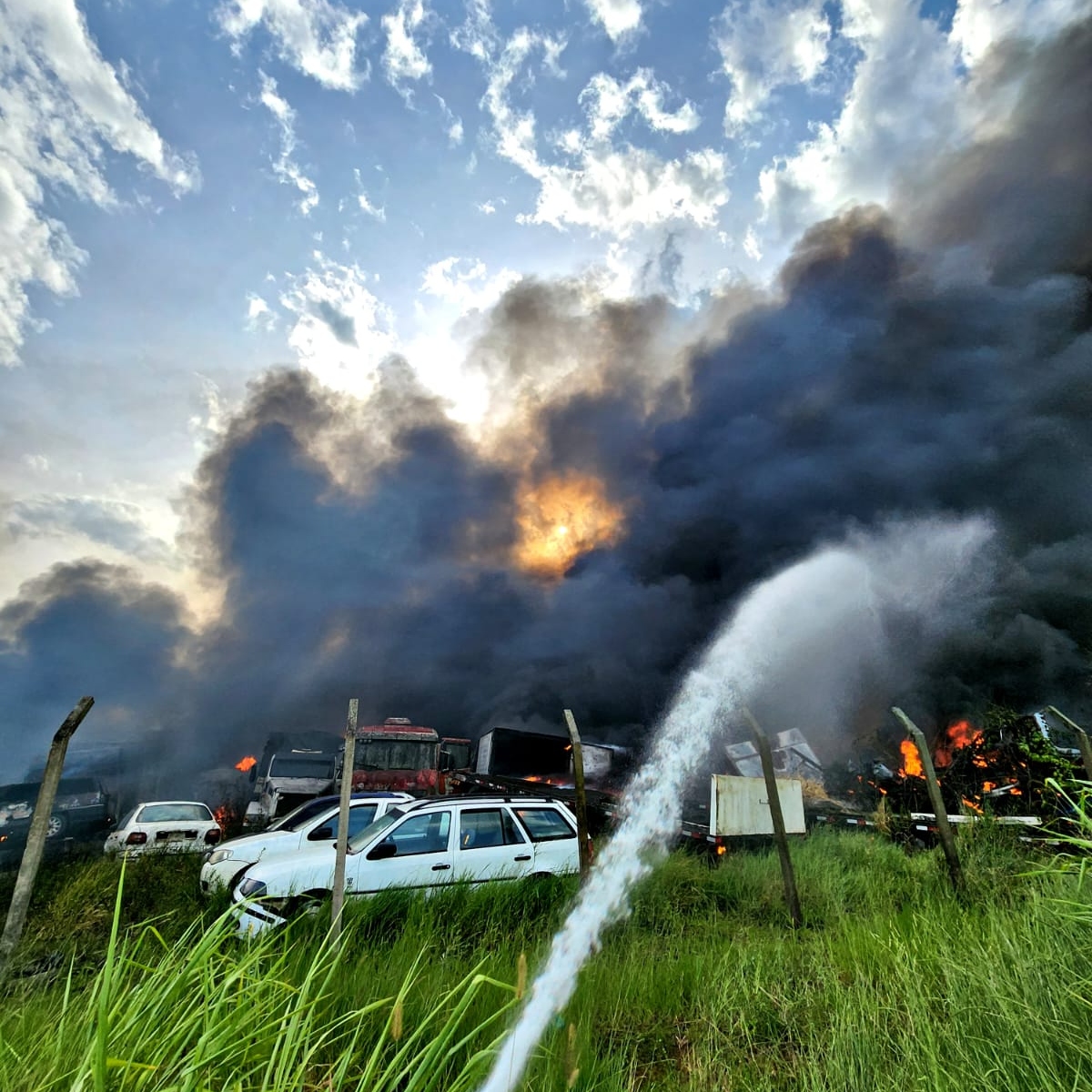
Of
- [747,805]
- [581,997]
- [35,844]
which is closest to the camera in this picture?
[581,997]

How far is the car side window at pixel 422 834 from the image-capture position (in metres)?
7.50

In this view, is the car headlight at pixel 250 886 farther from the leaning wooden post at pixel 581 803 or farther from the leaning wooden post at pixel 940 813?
the leaning wooden post at pixel 940 813

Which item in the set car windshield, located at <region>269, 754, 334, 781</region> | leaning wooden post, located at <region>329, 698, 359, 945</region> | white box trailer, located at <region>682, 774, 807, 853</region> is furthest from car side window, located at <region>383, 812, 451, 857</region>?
car windshield, located at <region>269, 754, 334, 781</region>

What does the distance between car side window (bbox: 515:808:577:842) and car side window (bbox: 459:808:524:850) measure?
0.21m

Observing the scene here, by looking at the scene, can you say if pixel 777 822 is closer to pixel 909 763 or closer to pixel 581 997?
pixel 581 997

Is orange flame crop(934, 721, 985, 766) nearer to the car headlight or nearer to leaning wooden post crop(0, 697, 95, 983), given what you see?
the car headlight

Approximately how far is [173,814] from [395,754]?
292 inches

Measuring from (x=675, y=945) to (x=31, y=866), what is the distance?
543cm

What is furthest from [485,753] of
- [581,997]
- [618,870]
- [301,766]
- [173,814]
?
[581,997]

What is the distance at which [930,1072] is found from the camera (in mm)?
2689

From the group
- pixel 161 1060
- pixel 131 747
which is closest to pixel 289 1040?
pixel 161 1060

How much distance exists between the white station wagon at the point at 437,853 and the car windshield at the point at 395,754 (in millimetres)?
11312

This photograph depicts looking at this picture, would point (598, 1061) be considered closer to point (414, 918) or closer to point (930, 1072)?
point (930, 1072)

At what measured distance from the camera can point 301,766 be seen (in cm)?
1803
